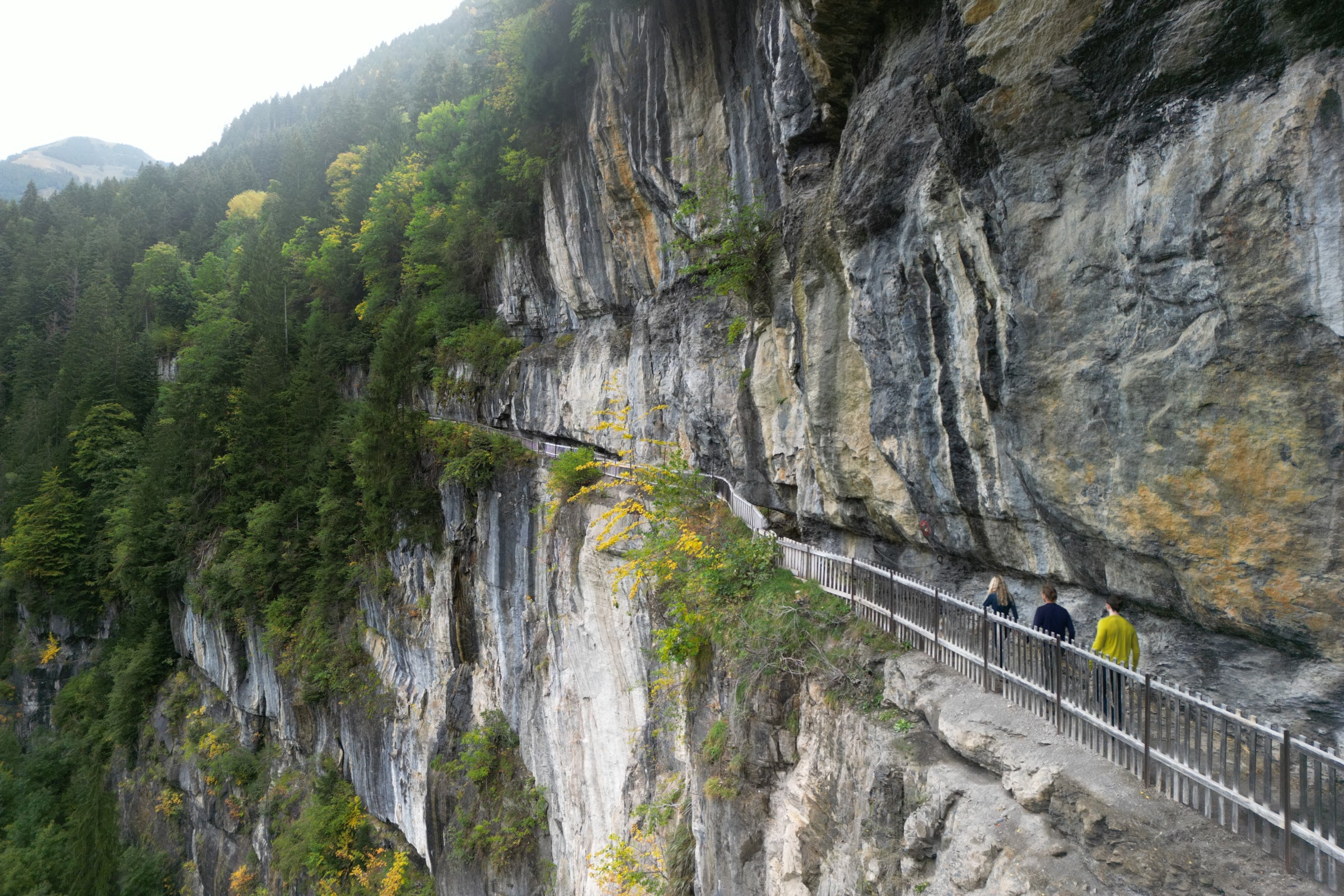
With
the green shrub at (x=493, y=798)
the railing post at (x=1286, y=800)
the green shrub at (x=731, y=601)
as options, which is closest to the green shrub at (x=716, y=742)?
the green shrub at (x=731, y=601)

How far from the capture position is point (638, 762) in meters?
12.3

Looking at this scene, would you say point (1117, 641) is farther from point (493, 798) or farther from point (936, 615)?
point (493, 798)

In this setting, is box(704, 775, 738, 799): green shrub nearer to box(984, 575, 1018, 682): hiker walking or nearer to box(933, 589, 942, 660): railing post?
box(933, 589, 942, 660): railing post

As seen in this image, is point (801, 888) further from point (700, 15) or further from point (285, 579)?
point (285, 579)

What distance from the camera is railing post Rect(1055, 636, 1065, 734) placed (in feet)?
15.8

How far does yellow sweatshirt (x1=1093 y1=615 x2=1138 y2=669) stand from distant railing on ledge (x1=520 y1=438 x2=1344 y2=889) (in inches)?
13.4

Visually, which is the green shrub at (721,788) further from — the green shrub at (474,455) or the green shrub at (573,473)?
the green shrub at (474,455)

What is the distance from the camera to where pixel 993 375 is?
19.8ft

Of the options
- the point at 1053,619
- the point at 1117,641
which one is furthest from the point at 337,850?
the point at 1117,641

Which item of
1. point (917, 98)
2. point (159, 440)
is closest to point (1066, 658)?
point (917, 98)

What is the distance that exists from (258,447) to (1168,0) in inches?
1291

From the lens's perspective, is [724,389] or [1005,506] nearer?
[1005,506]

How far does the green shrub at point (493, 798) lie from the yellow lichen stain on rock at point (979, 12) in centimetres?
1701

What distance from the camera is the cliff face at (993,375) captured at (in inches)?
161
